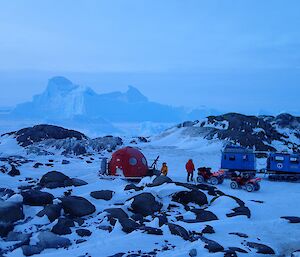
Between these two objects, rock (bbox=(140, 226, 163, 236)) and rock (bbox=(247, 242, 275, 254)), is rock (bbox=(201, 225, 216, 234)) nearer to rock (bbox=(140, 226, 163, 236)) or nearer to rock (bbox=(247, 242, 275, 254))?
rock (bbox=(247, 242, 275, 254))

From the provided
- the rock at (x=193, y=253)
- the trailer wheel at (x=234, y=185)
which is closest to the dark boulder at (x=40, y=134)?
the trailer wheel at (x=234, y=185)

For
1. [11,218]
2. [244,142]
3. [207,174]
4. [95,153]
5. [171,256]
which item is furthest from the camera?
[244,142]

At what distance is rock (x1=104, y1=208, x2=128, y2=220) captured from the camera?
1323 centimetres

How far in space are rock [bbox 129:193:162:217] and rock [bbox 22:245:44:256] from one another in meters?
4.17

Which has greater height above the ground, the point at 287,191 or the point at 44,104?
the point at 44,104

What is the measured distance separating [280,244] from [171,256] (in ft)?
12.4

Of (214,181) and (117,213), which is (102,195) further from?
(214,181)

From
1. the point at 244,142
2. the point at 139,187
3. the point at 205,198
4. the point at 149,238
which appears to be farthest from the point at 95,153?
the point at 149,238

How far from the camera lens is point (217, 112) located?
101 meters


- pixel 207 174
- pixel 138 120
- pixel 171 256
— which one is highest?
pixel 138 120

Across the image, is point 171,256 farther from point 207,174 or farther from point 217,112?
point 217,112

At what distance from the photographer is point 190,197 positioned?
15.6m

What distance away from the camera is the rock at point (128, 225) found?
1183 centimetres

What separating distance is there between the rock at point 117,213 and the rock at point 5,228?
3.15 metres
